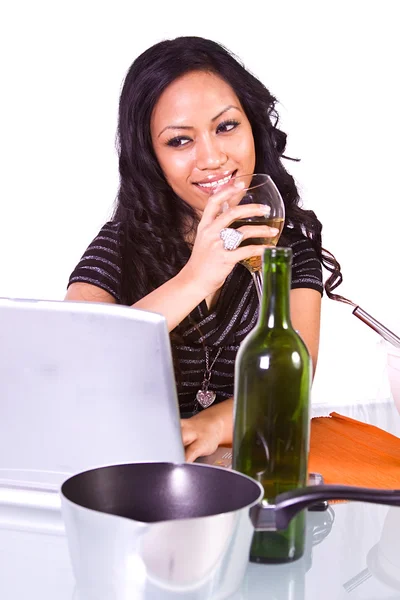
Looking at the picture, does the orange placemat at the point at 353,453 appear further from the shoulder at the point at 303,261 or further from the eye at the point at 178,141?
the eye at the point at 178,141

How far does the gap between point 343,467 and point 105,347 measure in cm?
47

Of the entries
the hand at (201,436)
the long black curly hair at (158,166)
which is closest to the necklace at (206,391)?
the long black curly hair at (158,166)

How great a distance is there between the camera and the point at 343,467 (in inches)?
49.8

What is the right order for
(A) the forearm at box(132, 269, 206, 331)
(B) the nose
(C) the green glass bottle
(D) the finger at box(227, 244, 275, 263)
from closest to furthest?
(C) the green glass bottle → (D) the finger at box(227, 244, 275, 263) → (A) the forearm at box(132, 269, 206, 331) → (B) the nose

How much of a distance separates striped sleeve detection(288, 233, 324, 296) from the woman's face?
0.26 metres

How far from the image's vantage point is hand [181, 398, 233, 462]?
50.7 inches

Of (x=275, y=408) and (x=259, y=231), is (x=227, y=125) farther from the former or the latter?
(x=275, y=408)

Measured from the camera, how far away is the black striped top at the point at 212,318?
2.12m

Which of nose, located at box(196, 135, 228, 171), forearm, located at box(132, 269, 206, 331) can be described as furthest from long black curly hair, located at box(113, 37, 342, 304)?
forearm, located at box(132, 269, 206, 331)

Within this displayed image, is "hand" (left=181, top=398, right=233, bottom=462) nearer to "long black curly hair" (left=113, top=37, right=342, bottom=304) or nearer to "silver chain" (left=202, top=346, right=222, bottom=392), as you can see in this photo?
"silver chain" (left=202, top=346, right=222, bottom=392)

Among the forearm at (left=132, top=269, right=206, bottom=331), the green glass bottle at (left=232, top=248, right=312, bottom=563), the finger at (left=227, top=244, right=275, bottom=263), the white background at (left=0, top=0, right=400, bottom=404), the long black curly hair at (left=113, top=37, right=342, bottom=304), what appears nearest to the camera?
the green glass bottle at (left=232, top=248, right=312, bottom=563)

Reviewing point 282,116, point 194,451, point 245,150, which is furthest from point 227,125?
point 282,116

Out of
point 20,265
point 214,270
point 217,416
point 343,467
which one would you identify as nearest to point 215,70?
point 214,270

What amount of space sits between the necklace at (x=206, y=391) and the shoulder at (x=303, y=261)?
10.7 inches
